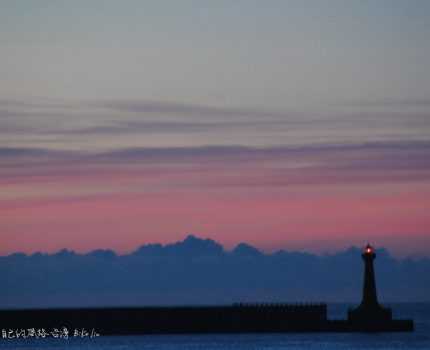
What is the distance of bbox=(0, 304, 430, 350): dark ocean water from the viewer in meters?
114

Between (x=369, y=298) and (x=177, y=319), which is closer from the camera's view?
(x=369, y=298)

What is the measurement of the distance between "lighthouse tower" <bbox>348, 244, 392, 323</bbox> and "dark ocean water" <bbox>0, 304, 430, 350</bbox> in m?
2.10

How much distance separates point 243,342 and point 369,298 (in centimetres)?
1705

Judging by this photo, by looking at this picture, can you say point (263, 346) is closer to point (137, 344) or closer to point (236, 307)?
point (137, 344)

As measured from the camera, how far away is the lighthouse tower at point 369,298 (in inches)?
4235

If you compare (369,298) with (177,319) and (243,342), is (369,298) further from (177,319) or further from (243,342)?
(177,319)

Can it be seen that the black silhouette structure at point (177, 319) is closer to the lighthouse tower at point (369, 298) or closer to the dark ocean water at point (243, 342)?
the dark ocean water at point (243, 342)

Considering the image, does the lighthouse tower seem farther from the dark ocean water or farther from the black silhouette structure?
the black silhouette structure

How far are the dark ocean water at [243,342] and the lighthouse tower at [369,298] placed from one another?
2.10 meters

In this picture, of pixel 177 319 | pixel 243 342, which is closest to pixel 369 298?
pixel 243 342

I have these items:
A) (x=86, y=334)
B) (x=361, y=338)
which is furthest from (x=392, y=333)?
(x=86, y=334)

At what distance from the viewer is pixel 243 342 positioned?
123 metres

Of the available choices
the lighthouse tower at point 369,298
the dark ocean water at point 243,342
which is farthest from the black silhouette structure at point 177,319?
the lighthouse tower at point 369,298

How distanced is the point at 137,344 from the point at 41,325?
19678mm
